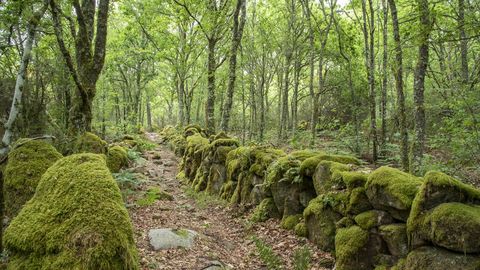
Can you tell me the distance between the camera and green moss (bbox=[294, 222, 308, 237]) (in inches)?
248

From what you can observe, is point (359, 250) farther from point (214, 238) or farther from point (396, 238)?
point (214, 238)

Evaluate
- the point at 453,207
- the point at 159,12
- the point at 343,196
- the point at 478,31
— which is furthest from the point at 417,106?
the point at 159,12

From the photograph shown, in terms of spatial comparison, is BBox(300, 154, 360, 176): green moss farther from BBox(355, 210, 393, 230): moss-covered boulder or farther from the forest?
BBox(355, 210, 393, 230): moss-covered boulder

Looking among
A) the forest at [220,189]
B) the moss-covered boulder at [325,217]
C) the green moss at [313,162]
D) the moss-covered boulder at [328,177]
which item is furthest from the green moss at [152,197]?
the moss-covered boulder at [328,177]

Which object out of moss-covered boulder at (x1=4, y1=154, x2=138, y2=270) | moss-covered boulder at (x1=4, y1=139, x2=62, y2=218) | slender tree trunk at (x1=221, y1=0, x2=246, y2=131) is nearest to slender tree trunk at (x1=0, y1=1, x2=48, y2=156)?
moss-covered boulder at (x1=4, y1=139, x2=62, y2=218)

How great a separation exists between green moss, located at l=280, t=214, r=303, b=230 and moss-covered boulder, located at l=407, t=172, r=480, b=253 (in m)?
2.84

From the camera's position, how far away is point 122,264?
3004 millimetres

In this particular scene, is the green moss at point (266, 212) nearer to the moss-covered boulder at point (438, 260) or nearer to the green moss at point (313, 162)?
the green moss at point (313, 162)

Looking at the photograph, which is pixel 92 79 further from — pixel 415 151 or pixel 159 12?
pixel 159 12

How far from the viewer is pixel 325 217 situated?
230 inches

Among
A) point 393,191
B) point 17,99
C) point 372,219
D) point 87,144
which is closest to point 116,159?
point 87,144

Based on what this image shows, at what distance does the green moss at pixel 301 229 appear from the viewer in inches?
248

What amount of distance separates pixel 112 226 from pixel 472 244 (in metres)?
3.90

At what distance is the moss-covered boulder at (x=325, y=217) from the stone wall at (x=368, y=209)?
0.7 inches
